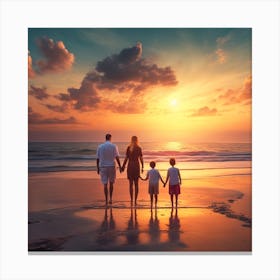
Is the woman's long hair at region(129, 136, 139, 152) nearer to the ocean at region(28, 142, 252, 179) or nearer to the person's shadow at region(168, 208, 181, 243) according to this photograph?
the person's shadow at region(168, 208, 181, 243)

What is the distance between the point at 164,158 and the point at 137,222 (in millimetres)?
6951

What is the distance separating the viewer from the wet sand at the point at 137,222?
598 centimetres

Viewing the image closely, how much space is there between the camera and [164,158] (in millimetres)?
13352

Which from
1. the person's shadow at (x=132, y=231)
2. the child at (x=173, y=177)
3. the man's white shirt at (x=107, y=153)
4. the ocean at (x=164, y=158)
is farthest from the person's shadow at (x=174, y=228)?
the ocean at (x=164, y=158)

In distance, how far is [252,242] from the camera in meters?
6.31

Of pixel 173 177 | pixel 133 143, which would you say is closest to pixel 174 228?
pixel 173 177

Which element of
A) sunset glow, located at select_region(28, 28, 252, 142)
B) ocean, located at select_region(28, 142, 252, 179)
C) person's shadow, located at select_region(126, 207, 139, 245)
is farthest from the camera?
ocean, located at select_region(28, 142, 252, 179)

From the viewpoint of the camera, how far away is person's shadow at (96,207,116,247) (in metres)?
5.94

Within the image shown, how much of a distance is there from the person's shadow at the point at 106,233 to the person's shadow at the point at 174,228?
0.90 metres

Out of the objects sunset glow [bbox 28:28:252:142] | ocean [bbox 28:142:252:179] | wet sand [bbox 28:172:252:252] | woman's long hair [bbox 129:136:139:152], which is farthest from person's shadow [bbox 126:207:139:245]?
ocean [bbox 28:142:252:179]
